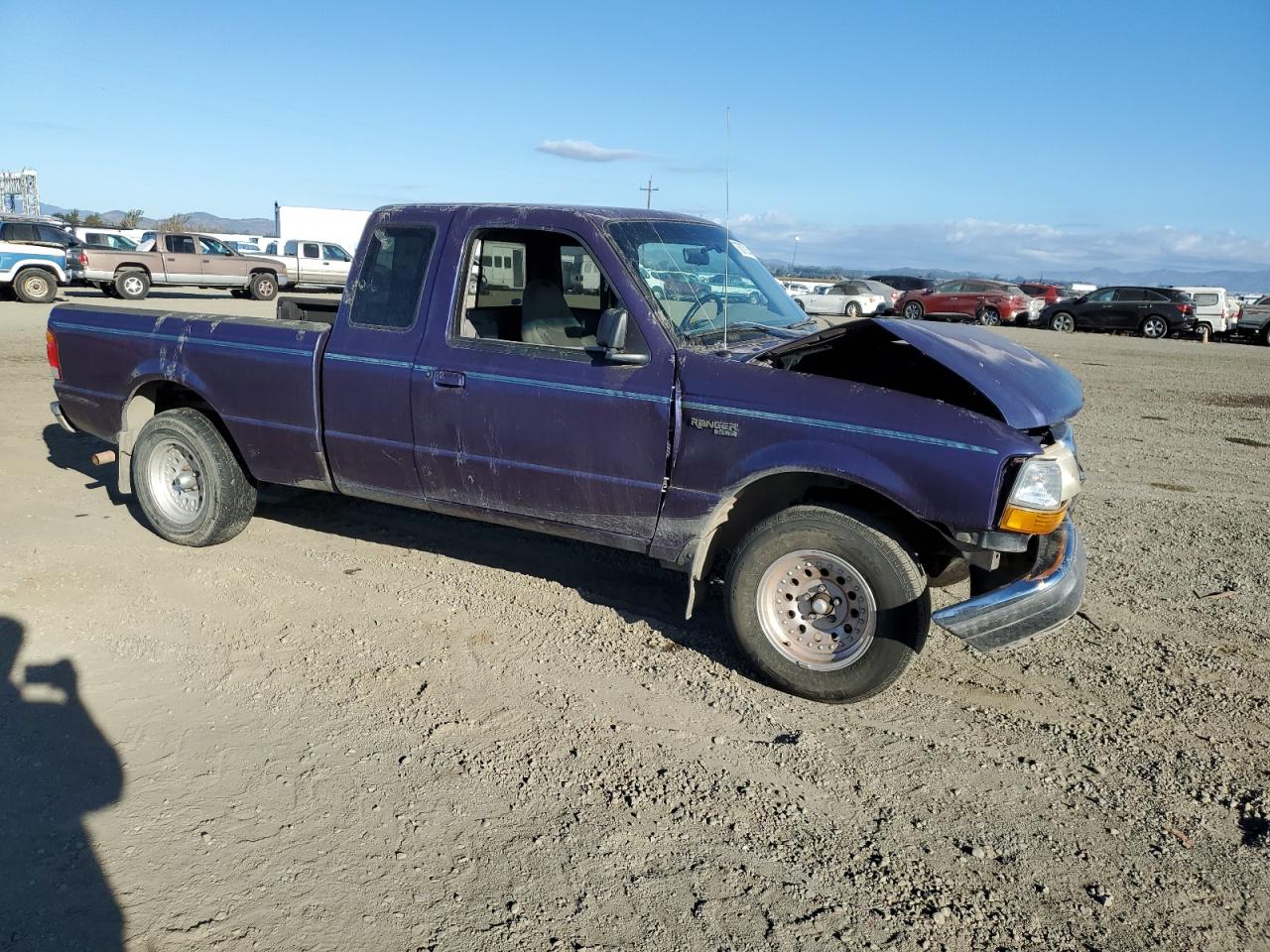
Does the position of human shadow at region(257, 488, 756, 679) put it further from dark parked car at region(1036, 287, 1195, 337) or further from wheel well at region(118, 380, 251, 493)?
dark parked car at region(1036, 287, 1195, 337)

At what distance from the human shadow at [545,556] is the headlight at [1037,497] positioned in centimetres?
134

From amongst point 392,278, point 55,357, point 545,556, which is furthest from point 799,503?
point 55,357

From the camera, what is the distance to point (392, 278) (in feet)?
16.4

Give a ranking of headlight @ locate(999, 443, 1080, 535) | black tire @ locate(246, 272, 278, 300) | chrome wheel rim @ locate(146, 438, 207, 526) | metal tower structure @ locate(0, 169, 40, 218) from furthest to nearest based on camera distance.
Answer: metal tower structure @ locate(0, 169, 40, 218), black tire @ locate(246, 272, 278, 300), chrome wheel rim @ locate(146, 438, 207, 526), headlight @ locate(999, 443, 1080, 535)

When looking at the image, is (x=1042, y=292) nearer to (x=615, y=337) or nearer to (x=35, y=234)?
(x=35, y=234)

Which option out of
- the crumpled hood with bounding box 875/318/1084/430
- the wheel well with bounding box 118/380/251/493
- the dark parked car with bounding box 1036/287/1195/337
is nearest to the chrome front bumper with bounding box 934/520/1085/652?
the crumpled hood with bounding box 875/318/1084/430

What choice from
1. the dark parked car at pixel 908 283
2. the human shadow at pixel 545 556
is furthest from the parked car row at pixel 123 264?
the dark parked car at pixel 908 283

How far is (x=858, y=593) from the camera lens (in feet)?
13.0

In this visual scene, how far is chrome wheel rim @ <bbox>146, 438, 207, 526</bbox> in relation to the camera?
227 inches

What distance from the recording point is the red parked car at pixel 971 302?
33969mm

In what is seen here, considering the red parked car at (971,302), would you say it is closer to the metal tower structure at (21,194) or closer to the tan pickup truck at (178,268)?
the tan pickup truck at (178,268)

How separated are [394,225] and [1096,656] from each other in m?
4.11

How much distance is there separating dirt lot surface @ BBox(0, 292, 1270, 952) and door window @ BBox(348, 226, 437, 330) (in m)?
1.47

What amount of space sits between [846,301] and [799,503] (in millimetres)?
32611
